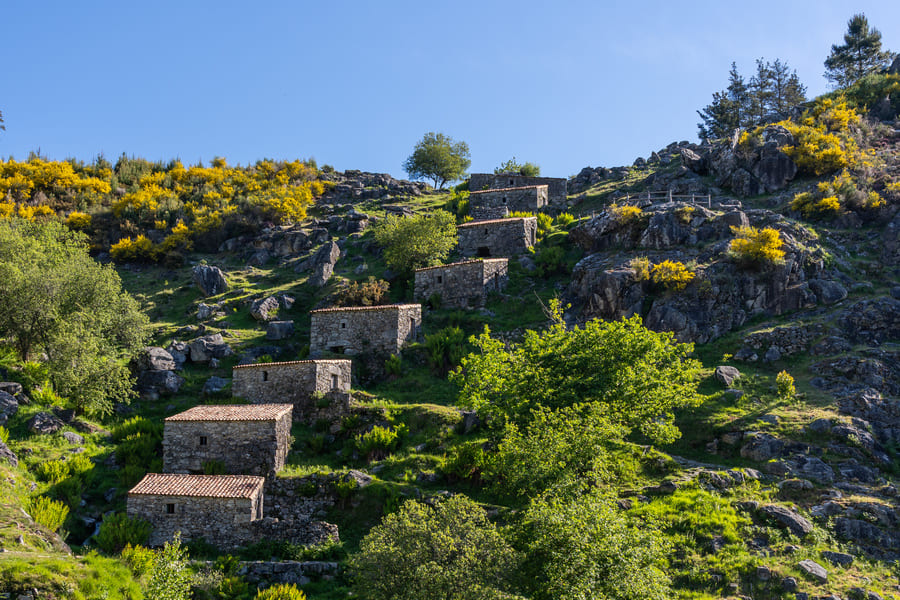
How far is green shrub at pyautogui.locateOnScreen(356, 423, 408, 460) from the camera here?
90.1ft

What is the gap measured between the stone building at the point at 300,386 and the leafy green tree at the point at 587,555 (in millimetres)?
14005

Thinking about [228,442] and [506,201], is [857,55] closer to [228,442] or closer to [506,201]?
[506,201]

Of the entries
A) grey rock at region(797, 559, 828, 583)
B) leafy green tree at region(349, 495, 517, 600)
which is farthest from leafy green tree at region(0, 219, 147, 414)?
grey rock at region(797, 559, 828, 583)

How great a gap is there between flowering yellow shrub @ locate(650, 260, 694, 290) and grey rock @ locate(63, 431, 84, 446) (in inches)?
1187

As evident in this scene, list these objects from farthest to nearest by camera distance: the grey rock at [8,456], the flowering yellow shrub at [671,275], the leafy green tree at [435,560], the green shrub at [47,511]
→ the flowering yellow shrub at [671,275], the grey rock at [8,456], the green shrub at [47,511], the leafy green tree at [435,560]

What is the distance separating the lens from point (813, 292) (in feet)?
117

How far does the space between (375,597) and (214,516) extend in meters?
8.93

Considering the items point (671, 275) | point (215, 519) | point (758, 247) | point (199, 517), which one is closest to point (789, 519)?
point (671, 275)

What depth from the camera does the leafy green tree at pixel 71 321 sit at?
1193 inches

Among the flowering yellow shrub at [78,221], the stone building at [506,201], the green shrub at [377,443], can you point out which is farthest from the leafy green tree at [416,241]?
the flowering yellow shrub at [78,221]

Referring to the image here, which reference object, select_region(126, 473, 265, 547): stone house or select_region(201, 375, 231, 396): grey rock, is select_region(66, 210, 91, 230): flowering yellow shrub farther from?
select_region(126, 473, 265, 547): stone house

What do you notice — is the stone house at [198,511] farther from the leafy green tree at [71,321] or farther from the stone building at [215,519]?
the leafy green tree at [71,321]

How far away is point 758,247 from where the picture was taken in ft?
119

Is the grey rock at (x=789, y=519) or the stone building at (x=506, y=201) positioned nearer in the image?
the grey rock at (x=789, y=519)
